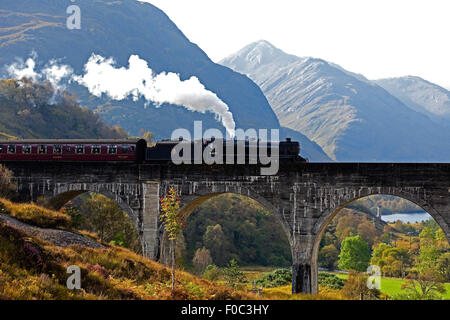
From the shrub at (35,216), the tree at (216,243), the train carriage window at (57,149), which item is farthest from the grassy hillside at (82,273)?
the tree at (216,243)

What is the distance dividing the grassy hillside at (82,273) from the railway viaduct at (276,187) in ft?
23.3

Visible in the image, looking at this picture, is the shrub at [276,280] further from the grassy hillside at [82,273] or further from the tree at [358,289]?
the grassy hillside at [82,273]

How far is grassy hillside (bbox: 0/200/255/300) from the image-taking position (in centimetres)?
1691

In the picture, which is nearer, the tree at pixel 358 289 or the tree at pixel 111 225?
the tree at pixel 358 289

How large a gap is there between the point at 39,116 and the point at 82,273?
11186cm

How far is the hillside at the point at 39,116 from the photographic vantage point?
366 ft

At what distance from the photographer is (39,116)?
121 m

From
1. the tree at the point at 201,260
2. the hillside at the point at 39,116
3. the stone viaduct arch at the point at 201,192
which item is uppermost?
the hillside at the point at 39,116

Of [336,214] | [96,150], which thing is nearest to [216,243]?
[96,150]

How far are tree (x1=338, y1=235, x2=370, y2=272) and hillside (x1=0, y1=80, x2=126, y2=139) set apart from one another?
257 feet

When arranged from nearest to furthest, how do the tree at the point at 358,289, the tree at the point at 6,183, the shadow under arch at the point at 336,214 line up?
1. the shadow under arch at the point at 336,214
2. the tree at the point at 6,183
3. the tree at the point at 358,289

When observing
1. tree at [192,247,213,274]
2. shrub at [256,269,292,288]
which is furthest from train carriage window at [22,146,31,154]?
tree at [192,247,213,274]
